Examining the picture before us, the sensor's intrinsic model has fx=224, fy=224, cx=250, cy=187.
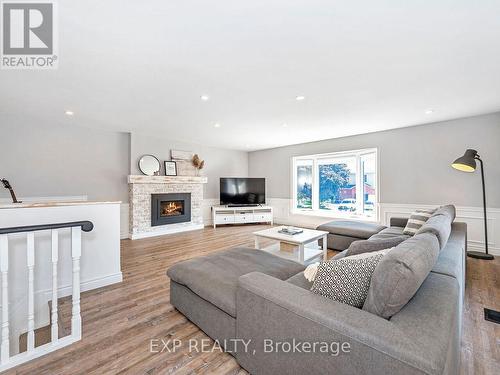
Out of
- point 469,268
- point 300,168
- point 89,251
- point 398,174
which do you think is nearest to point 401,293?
point 89,251

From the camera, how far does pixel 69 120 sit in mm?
4004

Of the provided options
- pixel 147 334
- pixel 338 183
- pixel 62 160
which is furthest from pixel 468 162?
pixel 62 160

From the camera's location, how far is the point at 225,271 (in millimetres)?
1858

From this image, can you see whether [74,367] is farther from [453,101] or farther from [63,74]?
[453,101]

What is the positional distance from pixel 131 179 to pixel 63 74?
277 cm

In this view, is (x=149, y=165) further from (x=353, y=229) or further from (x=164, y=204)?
(x=353, y=229)

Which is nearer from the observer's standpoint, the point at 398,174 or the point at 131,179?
the point at 398,174

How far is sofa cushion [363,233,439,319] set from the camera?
0.96 m

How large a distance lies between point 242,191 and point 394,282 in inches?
226

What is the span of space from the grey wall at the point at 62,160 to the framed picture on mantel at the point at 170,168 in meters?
0.87

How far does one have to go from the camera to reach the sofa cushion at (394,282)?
959 millimetres

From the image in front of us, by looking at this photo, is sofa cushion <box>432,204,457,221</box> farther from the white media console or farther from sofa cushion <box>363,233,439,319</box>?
the white media console

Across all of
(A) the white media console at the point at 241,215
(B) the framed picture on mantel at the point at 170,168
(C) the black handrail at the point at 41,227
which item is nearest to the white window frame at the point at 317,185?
(A) the white media console at the point at 241,215

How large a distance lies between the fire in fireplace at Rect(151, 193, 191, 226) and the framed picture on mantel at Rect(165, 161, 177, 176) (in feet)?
1.76
